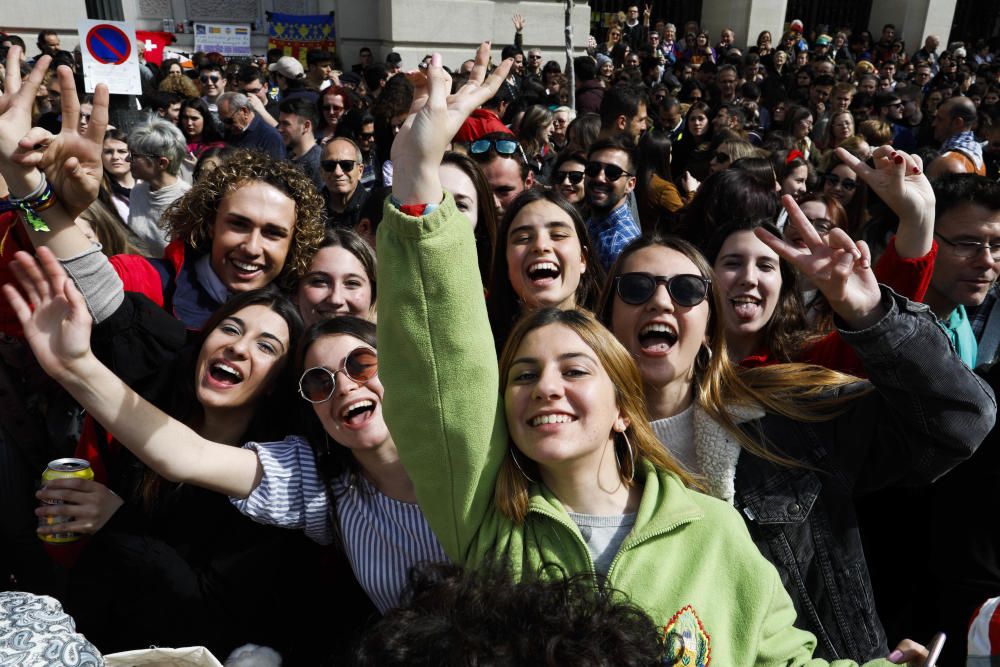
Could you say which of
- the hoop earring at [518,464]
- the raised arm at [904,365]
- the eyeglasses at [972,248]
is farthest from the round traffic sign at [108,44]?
the eyeglasses at [972,248]

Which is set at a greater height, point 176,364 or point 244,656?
point 176,364

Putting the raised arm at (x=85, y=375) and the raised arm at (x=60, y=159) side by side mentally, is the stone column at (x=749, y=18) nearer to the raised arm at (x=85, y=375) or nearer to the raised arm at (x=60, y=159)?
the raised arm at (x=60, y=159)

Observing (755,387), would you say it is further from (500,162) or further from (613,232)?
(500,162)

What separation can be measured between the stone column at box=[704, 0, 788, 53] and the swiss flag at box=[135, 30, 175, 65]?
38.7 feet

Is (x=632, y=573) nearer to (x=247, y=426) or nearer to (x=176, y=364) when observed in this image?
(x=247, y=426)

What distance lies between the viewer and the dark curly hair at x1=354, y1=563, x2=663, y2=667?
1.15 m

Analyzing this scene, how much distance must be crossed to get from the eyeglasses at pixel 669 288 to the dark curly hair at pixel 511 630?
1091 millimetres

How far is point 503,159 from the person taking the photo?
162 inches

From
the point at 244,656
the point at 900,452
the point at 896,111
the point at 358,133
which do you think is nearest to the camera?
the point at 244,656

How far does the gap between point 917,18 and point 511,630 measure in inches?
861

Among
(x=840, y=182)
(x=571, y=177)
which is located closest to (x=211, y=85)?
(x=571, y=177)

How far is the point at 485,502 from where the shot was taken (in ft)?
5.55

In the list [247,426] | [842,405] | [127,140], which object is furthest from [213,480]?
[127,140]

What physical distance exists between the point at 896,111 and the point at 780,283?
7.26 m
